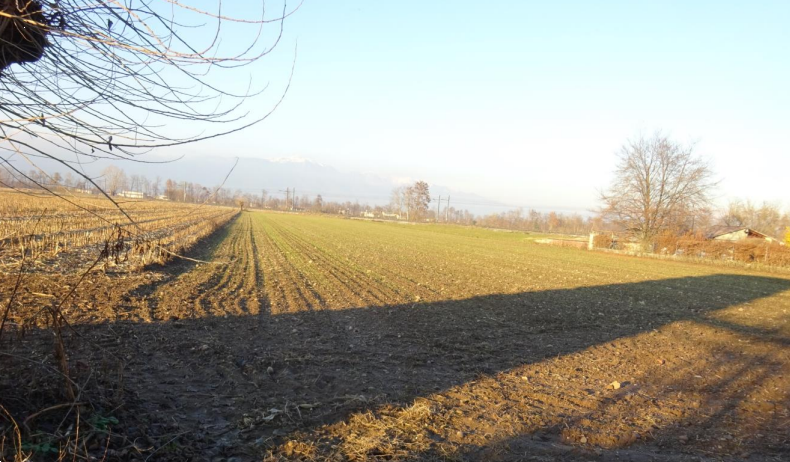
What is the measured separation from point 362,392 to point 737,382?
216 inches

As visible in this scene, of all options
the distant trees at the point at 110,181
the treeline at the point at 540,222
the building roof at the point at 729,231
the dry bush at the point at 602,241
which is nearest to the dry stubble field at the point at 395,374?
the distant trees at the point at 110,181

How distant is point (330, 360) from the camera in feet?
20.3

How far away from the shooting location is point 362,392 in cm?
506

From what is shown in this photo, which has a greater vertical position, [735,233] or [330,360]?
[735,233]

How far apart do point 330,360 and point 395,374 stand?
0.97 meters

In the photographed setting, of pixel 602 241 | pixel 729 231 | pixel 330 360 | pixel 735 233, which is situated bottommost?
pixel 330 360

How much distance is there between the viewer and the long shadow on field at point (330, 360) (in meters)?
4.17

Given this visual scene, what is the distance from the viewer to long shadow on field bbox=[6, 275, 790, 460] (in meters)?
4.17

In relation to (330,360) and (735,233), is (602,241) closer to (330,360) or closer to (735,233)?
(735,233)

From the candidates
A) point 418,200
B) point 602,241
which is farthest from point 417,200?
point 602,241

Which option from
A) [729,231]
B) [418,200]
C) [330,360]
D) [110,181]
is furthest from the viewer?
[418,200]

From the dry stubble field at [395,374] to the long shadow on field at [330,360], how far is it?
0.03 m

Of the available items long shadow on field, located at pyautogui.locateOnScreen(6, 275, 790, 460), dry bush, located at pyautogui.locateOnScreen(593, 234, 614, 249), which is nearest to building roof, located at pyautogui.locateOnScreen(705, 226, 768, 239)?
dry bush, located at pyautogui.locateOnScreen(593, 234, 614, 249)

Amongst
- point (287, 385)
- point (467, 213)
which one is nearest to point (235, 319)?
point (287, 385)
